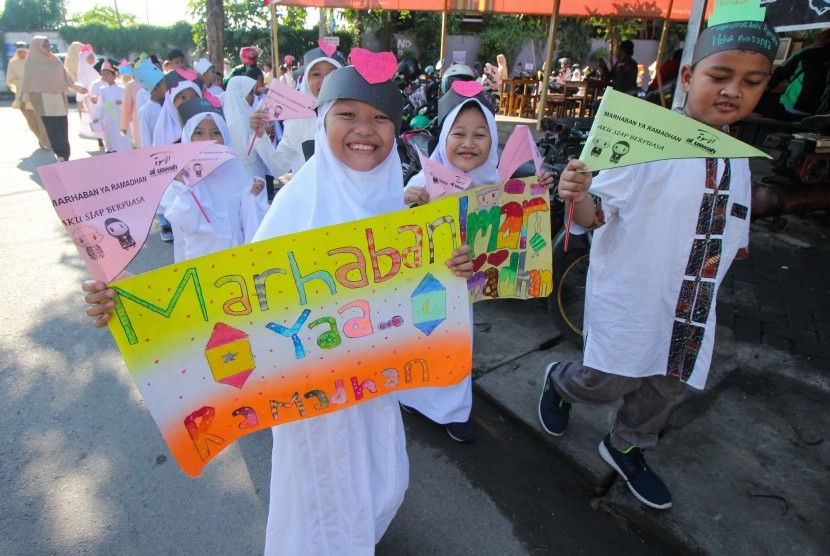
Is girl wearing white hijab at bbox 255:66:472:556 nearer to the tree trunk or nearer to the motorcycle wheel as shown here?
the motorcycle wheel

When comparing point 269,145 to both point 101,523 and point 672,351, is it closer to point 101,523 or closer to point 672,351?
point 101,523

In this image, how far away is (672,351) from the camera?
196cm

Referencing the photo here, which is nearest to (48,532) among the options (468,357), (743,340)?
(468,357)

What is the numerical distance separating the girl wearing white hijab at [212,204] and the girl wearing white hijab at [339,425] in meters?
1.53

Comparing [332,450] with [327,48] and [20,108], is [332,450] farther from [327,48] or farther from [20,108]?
[20,108]

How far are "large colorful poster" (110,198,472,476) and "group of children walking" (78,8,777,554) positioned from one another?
Result: 0.35ft

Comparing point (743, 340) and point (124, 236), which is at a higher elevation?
point (124, 236)

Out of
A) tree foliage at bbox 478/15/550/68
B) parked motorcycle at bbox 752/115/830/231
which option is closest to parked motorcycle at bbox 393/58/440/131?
parked motorcycle at bbox 752/115/830/231

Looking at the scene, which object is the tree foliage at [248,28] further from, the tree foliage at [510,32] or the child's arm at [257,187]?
the child's arm at [257,187]

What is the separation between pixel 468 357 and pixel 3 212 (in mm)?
6821

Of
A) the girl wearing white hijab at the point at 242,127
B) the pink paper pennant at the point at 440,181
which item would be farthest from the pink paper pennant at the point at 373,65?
the girl wearing white hijab at the point at 242,127

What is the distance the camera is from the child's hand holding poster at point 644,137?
1.36m

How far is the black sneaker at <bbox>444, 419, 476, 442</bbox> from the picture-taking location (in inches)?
101

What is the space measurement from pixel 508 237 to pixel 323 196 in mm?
765
